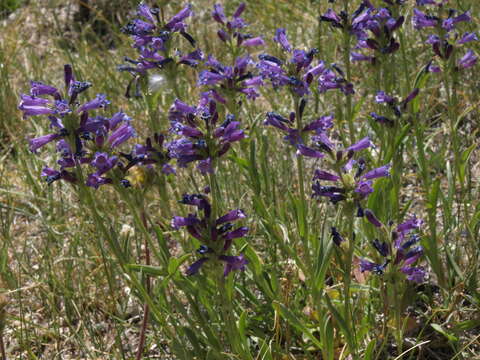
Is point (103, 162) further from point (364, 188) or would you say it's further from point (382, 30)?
point (382, 30)

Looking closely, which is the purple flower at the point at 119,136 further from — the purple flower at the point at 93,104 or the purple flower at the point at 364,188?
the purple flower at the point at 364,188

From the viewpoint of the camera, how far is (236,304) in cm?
311

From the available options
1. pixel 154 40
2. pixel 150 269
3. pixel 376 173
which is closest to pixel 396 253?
pixel 376 173

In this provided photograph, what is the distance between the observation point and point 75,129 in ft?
7.14

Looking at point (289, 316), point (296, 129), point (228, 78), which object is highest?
point (228, 78)

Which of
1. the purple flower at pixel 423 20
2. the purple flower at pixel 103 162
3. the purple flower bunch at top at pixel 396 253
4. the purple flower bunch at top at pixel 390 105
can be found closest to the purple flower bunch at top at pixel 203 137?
the purple flower at pixel 103 162

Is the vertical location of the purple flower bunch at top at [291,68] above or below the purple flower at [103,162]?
above

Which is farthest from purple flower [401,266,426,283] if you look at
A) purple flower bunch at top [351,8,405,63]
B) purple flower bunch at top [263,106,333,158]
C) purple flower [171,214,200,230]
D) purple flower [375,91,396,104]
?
purple flower bunch at top [351,8,405,63]

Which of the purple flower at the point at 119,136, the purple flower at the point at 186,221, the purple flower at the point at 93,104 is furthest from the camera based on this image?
the purple flower at the point at 119,136

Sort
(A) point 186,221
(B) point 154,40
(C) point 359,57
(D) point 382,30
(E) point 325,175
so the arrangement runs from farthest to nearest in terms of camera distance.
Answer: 1. (C) point 359,57
2. (D) point 382,30
3. (B) point 154,40
4. (E) point 325,175
5. (A) point 186,221

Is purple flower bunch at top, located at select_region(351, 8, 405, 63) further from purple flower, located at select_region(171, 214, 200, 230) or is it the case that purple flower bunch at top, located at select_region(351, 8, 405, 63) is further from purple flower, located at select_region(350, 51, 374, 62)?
purple flower, located at select_region(171, 214, 200, 230)

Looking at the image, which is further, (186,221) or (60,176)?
(60,176)

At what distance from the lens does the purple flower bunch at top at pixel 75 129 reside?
7.09 feet

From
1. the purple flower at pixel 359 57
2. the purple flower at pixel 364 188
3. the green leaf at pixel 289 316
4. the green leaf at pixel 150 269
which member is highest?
the purple flower at pixel 359 57
